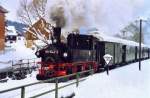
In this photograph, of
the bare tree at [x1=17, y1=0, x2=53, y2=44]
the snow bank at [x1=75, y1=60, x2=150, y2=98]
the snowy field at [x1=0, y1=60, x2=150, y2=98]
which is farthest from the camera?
the bare tree at [x1=17, y1=0, x2=53, y2=44]

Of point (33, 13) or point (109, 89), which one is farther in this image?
point (33, 13)


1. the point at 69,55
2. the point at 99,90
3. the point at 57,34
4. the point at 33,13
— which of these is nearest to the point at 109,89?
the point at 99,90

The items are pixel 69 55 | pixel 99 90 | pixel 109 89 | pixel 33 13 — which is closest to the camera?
pixel 99 90

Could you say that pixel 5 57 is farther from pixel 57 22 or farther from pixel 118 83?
pixel 118 83

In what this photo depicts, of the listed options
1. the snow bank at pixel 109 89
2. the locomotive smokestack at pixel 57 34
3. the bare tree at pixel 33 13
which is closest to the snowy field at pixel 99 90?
the snow bank at pixel 109 89

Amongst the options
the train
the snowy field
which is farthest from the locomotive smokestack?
the snowy field

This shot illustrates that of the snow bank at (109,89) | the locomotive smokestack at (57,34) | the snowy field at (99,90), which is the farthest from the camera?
the locomotive smokestack at (57,34)

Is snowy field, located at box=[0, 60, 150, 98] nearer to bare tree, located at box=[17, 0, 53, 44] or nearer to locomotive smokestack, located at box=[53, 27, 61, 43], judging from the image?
locomotive smokestack, located at box=[53, 27, 61, 43]

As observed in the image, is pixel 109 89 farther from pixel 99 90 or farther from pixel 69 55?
pixel 69 55

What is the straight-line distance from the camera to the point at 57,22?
24484 millimetres

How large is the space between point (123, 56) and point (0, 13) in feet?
124

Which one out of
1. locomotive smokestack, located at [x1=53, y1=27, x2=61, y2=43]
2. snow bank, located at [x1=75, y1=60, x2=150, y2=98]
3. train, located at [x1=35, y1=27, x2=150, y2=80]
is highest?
locomotive smokestack, located at [x1=53, y1=27, x2=61, y2=43]

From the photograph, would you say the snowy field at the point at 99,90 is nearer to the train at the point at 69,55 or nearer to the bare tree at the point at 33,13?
the train at the point at 69,55

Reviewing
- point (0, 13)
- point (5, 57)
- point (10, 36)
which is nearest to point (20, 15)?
point (5, 57)
